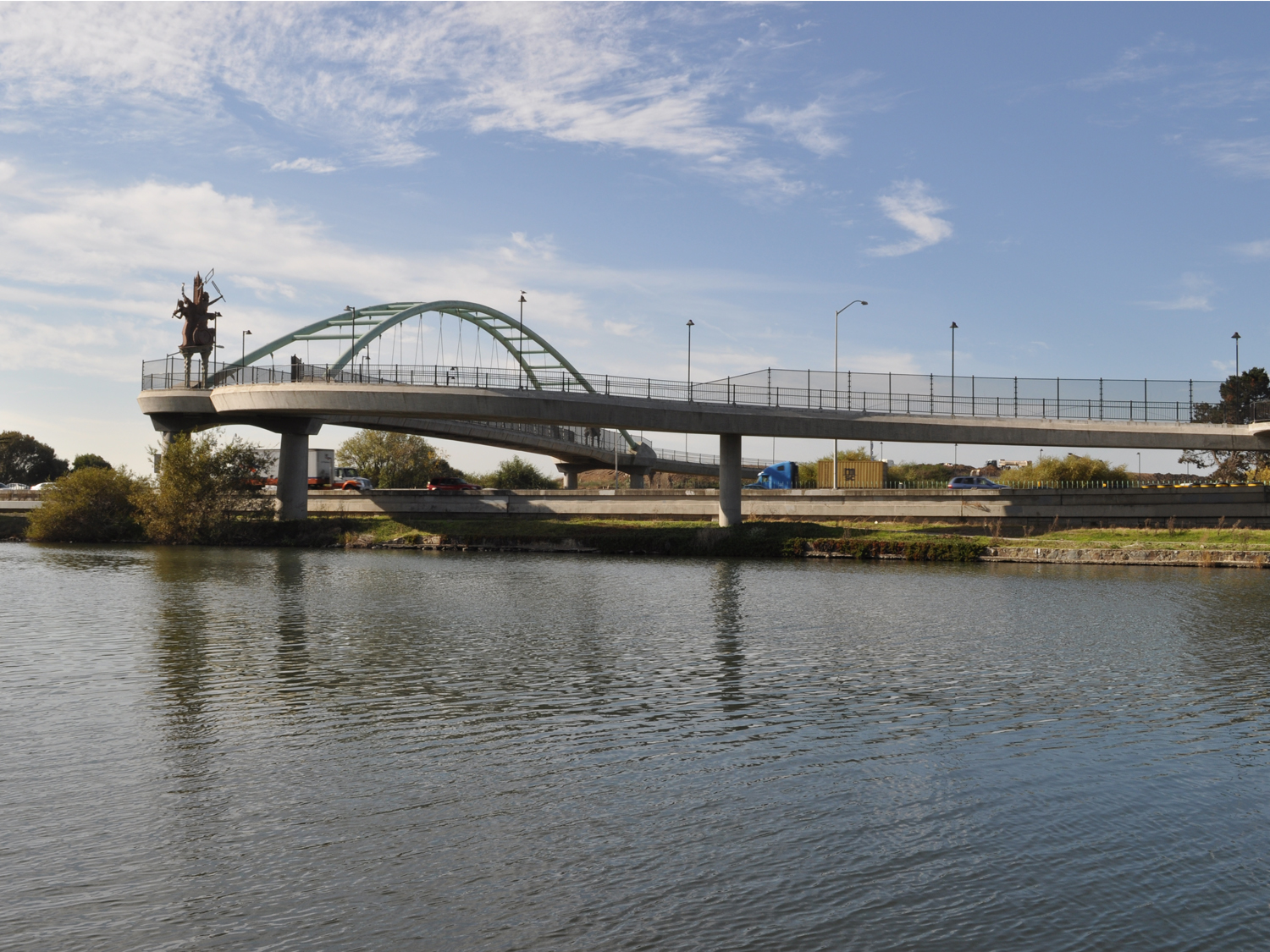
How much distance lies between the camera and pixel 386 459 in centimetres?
11244

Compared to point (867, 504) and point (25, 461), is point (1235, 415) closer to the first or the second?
point (867, 504)

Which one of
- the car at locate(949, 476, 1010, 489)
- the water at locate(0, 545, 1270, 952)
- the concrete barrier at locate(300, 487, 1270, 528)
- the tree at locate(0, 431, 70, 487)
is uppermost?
the tree at locate(0, 431, 70, 487)

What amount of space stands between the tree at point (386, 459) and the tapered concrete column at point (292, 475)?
123ft

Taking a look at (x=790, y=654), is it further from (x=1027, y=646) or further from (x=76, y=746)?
(x=76, y=746)

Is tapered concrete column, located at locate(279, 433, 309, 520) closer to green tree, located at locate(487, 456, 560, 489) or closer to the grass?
the grass

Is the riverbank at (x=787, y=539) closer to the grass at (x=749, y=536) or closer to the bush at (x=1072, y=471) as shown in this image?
the grass at (x=749, y=536)

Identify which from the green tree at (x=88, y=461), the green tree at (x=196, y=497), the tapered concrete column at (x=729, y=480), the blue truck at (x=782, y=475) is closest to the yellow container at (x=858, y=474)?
the blue truck at (x=782, y=475)

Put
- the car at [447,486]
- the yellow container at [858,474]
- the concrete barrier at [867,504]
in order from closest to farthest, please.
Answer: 1. the concrete barrier at [867,504]
2. the car at [447,486]
3. the yellow container at [858,474]

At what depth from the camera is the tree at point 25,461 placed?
14125cm

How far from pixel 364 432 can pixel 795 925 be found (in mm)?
110653

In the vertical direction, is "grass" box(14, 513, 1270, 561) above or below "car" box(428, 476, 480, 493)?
below

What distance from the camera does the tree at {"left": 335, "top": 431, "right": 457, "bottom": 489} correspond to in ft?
367

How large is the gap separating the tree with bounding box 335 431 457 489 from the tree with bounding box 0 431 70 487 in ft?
180

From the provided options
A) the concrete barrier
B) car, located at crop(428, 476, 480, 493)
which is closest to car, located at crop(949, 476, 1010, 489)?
the concrete barrier
